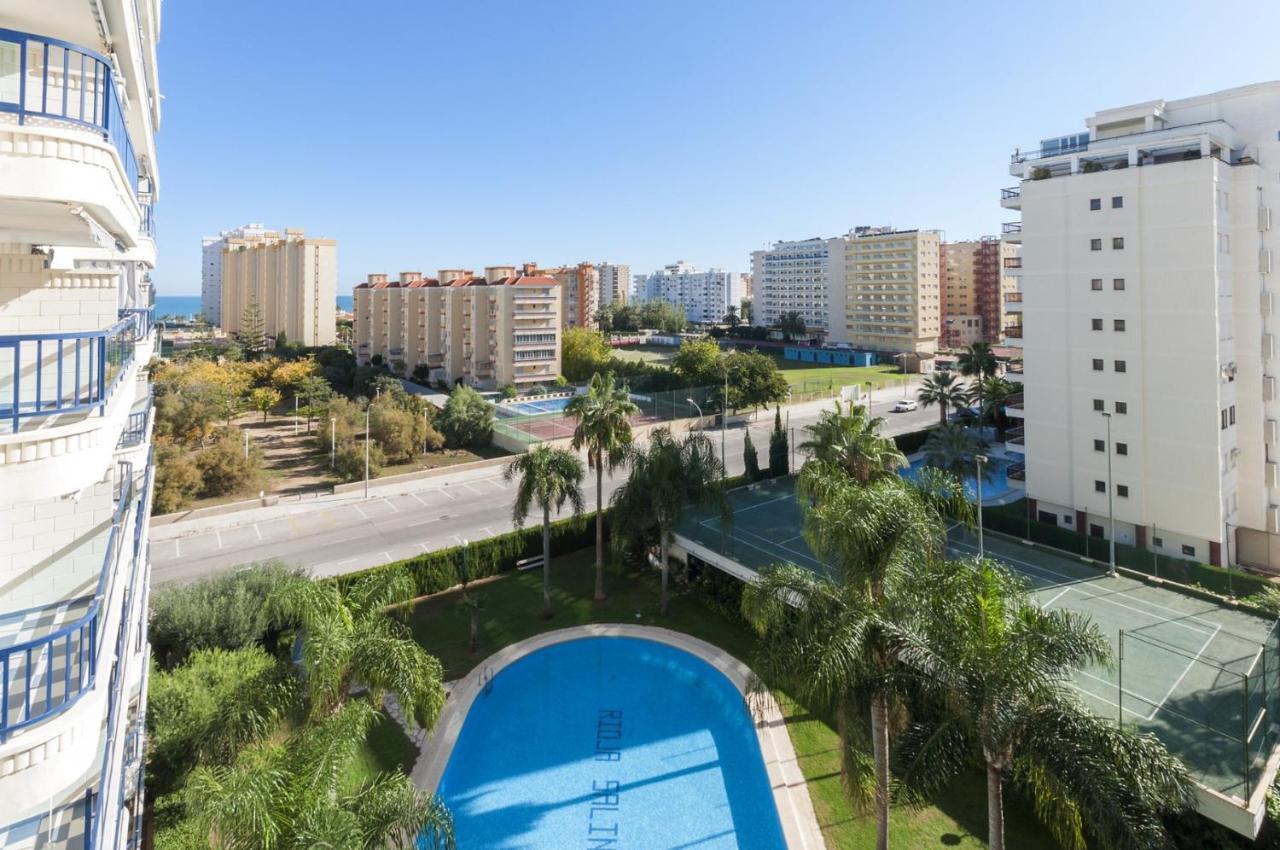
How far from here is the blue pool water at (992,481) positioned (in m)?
32.2

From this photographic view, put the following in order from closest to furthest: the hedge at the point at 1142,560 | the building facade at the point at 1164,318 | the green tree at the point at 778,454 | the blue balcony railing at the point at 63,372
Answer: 1. the blue balcony railing at the point at 63,372
2. the hedge at the point at 1142,560
3. the building facade at the point at 1164,318
4. the green tree at the point at 778,454

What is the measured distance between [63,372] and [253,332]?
88690mm

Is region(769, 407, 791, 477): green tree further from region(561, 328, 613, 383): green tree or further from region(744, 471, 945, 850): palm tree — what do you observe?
region(561, 328, 613, 383): green tree

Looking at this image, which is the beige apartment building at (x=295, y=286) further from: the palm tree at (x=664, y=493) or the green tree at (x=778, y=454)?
the palm tree at (x=664, y=493)

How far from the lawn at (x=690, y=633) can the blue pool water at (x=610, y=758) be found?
1191mm

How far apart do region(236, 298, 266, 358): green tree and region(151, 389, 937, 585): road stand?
194ft

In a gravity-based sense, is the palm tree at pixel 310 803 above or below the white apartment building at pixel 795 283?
below

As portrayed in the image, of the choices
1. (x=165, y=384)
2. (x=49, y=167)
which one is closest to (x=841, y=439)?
(x=49, y=167)

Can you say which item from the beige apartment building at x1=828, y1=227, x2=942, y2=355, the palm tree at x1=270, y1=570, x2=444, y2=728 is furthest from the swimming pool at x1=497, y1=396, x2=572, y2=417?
the beige apartment building at x1=828, y1=227, x2=942, y2=355

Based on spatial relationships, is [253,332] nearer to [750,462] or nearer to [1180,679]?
Result: [750,462]

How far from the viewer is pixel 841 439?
21.0 metres

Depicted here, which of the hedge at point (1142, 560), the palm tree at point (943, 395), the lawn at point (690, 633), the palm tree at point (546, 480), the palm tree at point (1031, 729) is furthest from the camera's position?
the palm tree at point (943, 395)

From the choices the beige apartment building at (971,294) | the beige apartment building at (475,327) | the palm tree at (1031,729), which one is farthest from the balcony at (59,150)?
the beige apartment building at (971,294)

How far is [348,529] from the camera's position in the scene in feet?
99.2
